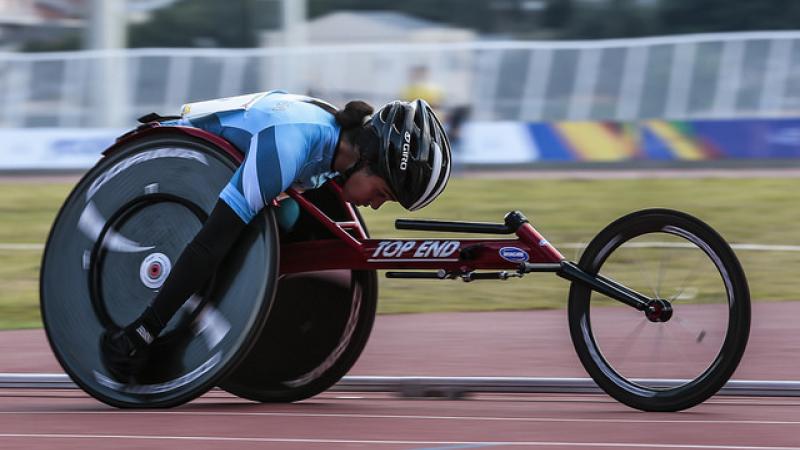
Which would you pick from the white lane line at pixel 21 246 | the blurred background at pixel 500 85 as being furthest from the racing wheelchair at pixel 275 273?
the blurred background at pixel 500 85

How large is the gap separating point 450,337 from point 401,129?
297 cm

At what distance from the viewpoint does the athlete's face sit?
5.76 metres

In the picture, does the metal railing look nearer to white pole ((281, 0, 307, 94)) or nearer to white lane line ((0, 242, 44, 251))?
white pole ((281, 0, 307, 94))

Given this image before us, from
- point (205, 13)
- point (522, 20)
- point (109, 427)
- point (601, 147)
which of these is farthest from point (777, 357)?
point (205, 13)

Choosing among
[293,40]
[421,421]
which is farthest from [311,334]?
[293,40]

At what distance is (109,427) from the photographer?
17.7ft

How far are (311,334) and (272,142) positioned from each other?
3.78ft

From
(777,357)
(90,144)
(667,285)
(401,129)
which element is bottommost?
(90,144)

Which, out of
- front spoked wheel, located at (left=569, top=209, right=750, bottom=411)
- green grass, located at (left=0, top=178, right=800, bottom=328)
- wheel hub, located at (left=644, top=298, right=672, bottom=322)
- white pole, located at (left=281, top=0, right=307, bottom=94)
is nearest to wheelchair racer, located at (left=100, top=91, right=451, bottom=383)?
front spoked wheel, located at (left=569, top=209, right=750, bottom=411)

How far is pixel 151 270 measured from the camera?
5.87 m

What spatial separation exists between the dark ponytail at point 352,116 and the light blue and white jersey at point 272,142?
0.03m

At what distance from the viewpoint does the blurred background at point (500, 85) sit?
20469mm

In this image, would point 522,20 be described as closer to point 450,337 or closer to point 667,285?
point 450,337

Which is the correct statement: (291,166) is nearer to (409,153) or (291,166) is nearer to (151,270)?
(409,153)
